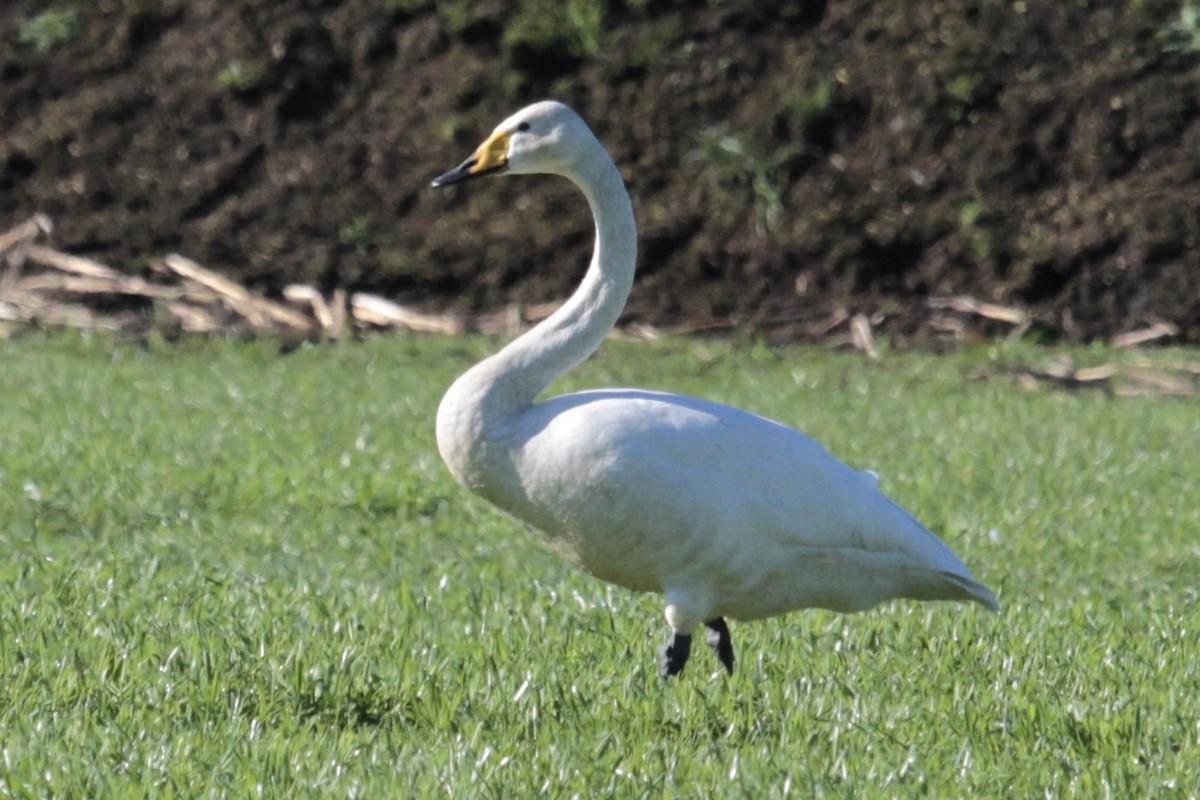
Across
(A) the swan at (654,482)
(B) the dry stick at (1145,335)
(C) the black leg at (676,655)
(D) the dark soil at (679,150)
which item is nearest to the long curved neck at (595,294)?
(A) the swan at (654,482)

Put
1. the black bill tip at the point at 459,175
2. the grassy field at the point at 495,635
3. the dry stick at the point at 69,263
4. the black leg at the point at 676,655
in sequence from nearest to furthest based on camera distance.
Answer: the grassy field at the point at 495,635
the black leg at the point at 676,655
the black bill tip at the point at 459,175
the dry stick at the point at 69,263

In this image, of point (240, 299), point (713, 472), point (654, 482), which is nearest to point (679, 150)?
point (240, 299)

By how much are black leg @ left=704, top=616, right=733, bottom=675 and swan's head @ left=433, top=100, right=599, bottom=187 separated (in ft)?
3.92

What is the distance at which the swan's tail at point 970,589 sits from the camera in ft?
14.8

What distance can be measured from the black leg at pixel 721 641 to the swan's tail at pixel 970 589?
0.57 meters

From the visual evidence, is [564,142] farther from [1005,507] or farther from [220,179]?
[220,179]

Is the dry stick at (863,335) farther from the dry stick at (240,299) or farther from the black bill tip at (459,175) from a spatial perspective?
the black bill tip at (459,175)

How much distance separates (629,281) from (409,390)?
241 inches

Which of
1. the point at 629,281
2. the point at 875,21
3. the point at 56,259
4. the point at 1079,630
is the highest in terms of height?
the point at 629,281

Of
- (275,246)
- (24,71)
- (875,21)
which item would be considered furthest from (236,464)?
(24,71)

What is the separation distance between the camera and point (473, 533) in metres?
7.10

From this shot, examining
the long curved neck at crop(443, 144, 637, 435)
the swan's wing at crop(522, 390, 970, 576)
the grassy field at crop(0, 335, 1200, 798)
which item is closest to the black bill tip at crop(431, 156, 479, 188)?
the long curved neck at crop(443, 144, 637, 435)

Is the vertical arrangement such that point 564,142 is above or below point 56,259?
above

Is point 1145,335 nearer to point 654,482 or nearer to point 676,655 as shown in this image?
point 676,655
